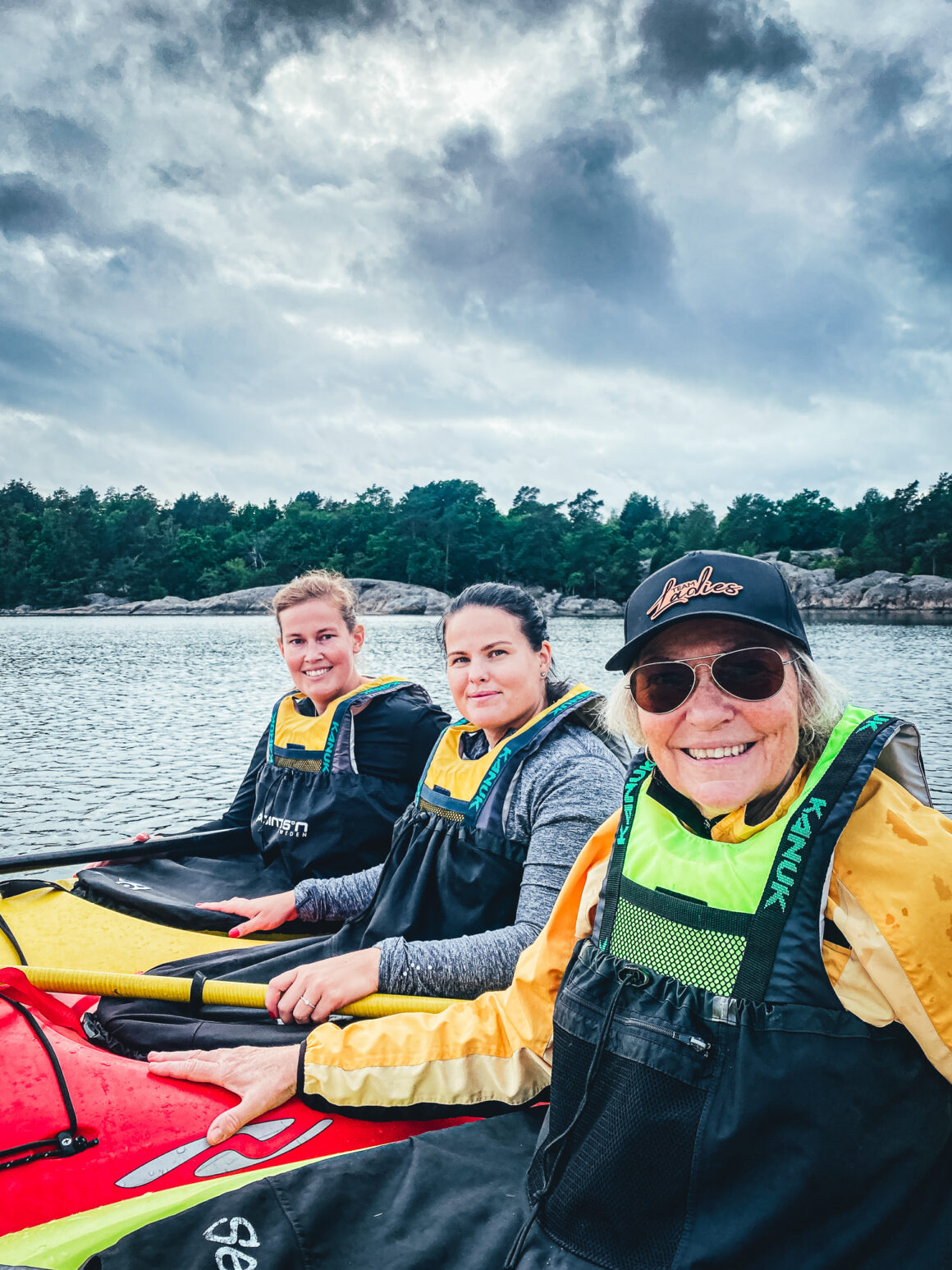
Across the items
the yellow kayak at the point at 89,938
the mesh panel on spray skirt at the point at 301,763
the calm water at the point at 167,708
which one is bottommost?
the calm water at the point at 167,708

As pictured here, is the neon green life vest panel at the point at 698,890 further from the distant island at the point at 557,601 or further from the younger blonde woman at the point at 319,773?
the distant island at the point at 557,601

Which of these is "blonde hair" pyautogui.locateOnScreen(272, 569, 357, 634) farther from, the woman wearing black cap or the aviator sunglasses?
the aviator sunglasses

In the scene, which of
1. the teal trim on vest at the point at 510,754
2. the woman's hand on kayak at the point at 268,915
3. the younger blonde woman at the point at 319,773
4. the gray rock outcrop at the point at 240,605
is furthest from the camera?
the gray rock outcrop at the point at 240,605

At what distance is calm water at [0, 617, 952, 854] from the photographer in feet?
33.7

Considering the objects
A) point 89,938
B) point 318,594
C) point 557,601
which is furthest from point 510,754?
point 557,601

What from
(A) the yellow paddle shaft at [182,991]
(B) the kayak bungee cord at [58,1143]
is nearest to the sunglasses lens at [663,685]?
(A) the yellow paddle shaft at [182,991]

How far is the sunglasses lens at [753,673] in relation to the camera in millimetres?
1629

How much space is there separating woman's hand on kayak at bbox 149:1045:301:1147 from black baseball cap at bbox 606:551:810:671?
1.35m

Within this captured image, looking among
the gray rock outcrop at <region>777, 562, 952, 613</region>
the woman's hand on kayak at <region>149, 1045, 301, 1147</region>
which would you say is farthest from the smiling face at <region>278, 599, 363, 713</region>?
the gray rock outcrop at <region>777, 562, 952, 613</region>

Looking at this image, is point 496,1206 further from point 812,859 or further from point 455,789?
point 455,789

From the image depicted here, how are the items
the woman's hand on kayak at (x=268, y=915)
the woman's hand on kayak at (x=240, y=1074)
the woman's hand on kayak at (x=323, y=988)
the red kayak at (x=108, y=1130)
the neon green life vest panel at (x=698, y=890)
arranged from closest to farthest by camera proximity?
1. the neon green life vest panel at (x=698, y=890)
2. the red kayak at (x=108, y=1130)
3. the woman's hand on kayak at (x=240, y=1074)
4. the woman's hand on kayak at (x=323, y=988)
5. the woman's hand on kayak at (x=268, y=915)

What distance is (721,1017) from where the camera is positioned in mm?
1413

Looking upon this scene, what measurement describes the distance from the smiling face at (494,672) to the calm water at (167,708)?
3.72 metres

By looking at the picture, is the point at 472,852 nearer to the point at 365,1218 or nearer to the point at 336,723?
the point at 365,1218
